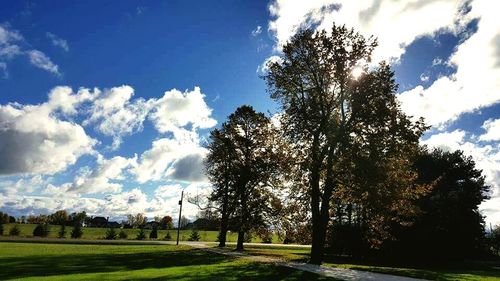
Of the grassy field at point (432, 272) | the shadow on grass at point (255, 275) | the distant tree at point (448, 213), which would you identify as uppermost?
the distant tree at point (448, 213)

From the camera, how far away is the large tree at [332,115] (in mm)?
27922

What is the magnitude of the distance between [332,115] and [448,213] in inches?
825

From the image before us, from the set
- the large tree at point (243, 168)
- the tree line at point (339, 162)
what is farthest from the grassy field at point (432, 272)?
the large tree at point (243, 168)

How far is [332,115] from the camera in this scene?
32.1m

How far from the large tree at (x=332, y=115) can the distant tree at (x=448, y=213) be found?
7.34 meters

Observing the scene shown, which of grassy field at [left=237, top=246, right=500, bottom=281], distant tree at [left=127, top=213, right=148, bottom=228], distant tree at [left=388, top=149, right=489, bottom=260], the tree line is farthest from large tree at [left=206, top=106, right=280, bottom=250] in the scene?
distant tree at [left=127, top=213, right=148, bottom=228]

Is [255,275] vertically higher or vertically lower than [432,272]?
lower

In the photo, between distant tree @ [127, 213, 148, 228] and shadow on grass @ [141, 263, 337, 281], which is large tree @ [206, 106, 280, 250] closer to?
shadow on grass @ [141, 263, 337, 281]

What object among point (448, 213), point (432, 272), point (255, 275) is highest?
point (448, 213)

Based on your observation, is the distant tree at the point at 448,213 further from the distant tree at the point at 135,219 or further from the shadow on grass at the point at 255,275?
the distant tree at the point at 135,219

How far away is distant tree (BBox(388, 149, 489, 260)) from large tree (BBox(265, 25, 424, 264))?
7340 millimetres

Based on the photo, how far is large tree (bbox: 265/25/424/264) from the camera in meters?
27.9

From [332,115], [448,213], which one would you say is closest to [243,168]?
[332,115]

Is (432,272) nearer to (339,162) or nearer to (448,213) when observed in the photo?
(339,162)
